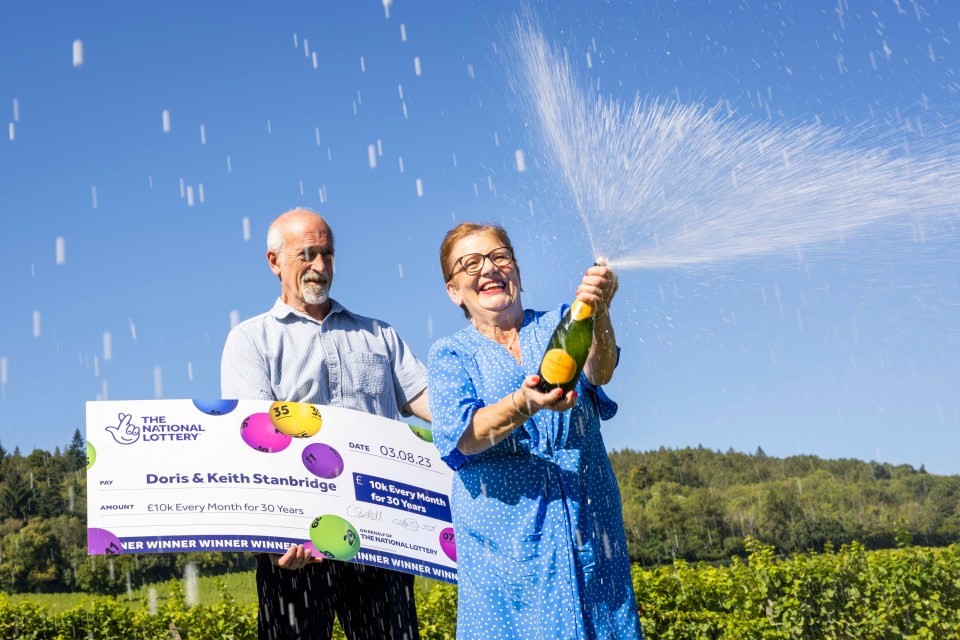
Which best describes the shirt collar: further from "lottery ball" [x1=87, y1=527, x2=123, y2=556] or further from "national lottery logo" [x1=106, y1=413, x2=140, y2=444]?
"lottery ball" [x1=87, y1=527, x2=123, y2=556]

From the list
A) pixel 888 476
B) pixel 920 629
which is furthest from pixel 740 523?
pixel 920 629

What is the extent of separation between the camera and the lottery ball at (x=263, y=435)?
3812 millimetres

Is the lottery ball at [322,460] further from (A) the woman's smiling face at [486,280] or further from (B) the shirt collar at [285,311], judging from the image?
(A) the woman's smiling face at [486,280]

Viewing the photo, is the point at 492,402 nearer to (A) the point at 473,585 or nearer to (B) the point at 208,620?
(A) the point at 473,585

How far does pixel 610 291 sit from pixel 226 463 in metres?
2.02

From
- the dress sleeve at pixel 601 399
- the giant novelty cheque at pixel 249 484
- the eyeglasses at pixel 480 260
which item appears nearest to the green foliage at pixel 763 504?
the giant novelty cheque at pixel 249 484

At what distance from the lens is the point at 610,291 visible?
2.78 meters

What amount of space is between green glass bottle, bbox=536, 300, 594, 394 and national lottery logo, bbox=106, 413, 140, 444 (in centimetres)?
211

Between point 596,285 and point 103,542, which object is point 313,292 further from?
point 596,285

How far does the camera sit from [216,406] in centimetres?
384

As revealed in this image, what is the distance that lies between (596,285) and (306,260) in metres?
1.69

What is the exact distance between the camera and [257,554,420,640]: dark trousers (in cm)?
360

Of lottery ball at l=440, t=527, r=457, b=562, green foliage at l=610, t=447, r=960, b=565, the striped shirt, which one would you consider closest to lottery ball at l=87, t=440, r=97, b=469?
the striped shirt

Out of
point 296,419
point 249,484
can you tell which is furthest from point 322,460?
point 249,484
